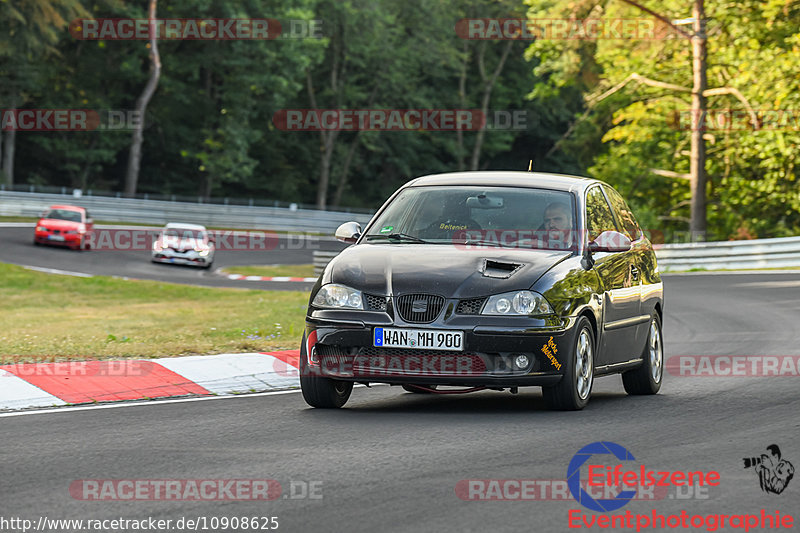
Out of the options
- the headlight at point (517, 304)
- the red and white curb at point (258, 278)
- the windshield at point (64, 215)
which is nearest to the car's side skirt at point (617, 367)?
the headlight at point (517, 304)

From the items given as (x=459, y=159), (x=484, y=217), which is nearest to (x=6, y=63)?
(x=459, y=159)

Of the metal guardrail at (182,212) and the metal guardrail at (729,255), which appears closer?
the metal guardrail at (729,255)

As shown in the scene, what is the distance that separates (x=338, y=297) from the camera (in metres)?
8.84

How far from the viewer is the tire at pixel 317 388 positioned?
9.09m

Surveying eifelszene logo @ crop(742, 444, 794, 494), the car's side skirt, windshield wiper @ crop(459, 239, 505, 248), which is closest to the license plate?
windshield wiper @ crop(459, 239, 505, 248)

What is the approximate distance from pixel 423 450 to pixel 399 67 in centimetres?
6786

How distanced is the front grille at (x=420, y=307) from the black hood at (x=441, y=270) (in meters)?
0.04

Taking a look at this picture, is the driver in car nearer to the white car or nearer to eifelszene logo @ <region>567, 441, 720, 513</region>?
eifelszene logo @ <region>567, 441, 720, 513</region>

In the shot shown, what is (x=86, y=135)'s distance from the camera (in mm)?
64562

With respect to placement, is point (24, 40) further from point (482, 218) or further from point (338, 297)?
point (338, 297)

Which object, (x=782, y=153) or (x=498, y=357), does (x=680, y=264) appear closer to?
(x=782, y=153)

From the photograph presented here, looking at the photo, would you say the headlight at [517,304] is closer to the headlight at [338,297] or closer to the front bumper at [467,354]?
the front bumper at [467,354]

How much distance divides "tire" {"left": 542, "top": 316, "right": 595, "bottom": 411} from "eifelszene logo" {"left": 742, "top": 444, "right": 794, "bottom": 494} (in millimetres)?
1740

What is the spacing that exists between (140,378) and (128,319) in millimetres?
9676
